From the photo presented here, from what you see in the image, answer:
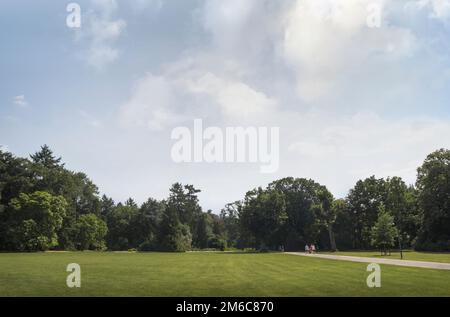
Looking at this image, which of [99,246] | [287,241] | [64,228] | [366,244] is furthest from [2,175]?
[366,244]

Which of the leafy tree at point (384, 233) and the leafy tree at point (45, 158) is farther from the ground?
the leafy tree at point (45, 158)

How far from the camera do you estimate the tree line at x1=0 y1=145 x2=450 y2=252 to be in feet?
242

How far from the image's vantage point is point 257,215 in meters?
92.6

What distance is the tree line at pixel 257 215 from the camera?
73.8m

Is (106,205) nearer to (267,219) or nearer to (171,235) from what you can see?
(171,235)

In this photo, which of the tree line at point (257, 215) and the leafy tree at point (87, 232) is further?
the leafy tree at point (87, 232)

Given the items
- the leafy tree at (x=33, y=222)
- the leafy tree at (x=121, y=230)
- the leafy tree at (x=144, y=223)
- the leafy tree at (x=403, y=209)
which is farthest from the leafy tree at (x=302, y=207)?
the leafy tree at (x=33, y=222)

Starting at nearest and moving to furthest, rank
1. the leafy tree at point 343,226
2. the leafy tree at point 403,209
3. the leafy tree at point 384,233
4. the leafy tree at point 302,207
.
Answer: the leafy tree at point 384,233, the leafy tree at point 403,209, the leafy tree at point 302,207, the leafy tree at point 343,226

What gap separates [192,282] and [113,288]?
3855mm

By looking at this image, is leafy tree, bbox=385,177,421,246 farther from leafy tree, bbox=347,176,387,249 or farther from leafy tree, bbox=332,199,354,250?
leafy tree, bbox=332,199,354,250

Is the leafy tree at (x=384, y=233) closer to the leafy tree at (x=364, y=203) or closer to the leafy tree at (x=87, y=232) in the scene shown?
the leafy tree at (x=364, y=203)

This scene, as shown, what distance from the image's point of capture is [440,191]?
7256 cm

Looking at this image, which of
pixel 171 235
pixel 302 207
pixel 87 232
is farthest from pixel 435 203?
pixel 87 232
